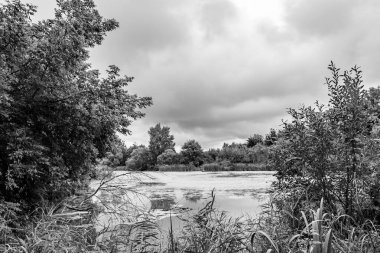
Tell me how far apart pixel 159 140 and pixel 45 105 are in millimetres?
83311

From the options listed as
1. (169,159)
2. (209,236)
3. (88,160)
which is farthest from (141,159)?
(209,236)

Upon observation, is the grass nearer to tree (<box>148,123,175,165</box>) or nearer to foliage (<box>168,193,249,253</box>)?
foliage (<box>168,193,249,253</box>)

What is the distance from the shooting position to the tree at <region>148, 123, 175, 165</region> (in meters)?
84.6

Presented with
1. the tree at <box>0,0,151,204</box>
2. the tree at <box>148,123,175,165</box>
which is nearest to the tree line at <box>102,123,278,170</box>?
the tree at <box>148,123,175,165</box>

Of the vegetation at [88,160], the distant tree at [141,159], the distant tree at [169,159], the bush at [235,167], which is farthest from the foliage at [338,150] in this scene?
the distant tree at [169,159]

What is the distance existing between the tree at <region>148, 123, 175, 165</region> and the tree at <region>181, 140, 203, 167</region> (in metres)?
11.1

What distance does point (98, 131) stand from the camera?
21.2ft

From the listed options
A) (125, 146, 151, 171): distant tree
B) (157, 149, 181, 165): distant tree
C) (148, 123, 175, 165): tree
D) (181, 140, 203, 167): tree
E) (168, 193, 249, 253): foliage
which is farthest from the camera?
(148, 123, 175, 165): tree

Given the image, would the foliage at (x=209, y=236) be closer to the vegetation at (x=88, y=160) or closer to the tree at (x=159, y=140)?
the vegetation at (x=88, y=160)

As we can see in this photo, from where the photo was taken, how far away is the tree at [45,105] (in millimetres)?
5039

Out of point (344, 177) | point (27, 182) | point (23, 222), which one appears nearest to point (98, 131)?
point (27, 182)

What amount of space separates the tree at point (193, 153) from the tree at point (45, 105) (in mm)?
65224

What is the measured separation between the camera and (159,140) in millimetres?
88812

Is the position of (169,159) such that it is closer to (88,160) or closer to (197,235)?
(88,160)
